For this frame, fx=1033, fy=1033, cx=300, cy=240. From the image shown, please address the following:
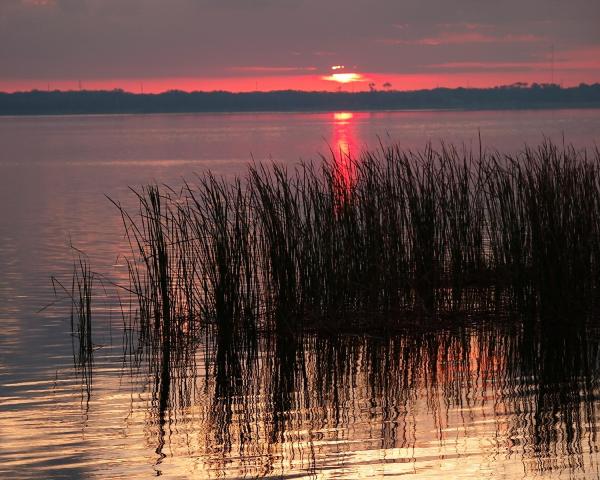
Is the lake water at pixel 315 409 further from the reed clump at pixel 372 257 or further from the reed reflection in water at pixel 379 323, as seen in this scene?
the reed clump at pixel 372 257

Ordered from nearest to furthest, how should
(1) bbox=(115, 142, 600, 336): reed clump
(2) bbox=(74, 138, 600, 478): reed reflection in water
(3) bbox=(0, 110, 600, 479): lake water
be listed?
(3) bbox=(0, 110, 600, 479): lake water → (2) bbox=(74, 138, 600, 478): reed reflection in water → (1) bbox=(115, 142, 600, 336): reed clump

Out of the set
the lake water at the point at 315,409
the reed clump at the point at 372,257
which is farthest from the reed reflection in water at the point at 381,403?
the reed clump at the point at 372,257

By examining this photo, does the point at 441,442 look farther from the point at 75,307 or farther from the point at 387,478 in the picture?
the point at 75,307

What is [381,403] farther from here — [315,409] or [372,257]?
[372,257]

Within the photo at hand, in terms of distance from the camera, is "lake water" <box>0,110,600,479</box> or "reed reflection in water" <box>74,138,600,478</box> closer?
"lake water" <box>0,110,600,479</box>

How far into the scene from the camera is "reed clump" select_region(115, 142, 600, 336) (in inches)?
309

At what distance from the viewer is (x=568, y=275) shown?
7.78m

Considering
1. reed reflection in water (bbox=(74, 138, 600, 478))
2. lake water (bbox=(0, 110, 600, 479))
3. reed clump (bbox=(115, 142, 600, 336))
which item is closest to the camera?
lake water (bbox=(0, 110, 600, 479))

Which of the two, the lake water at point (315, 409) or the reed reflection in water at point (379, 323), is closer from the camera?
the lake water at point (315, 409)

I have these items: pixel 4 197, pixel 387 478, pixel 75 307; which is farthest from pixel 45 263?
pixel 4 197

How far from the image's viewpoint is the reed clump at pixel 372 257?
784cm

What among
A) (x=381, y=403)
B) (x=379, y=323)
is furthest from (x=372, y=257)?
(x=381, y=403)

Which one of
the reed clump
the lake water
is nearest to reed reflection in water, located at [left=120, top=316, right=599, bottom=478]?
the lake water

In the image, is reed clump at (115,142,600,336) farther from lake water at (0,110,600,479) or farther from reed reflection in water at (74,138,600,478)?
lake water at (0,110,600,479)
